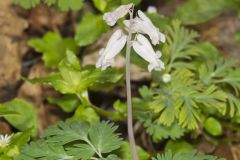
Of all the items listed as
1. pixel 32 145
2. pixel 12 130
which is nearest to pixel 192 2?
pixel 12 130

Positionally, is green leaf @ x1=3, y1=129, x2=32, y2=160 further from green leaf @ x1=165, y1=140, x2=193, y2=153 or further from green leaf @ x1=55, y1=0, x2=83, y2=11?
green leaf @ x1=165, y1=140, x2=193, y2=153

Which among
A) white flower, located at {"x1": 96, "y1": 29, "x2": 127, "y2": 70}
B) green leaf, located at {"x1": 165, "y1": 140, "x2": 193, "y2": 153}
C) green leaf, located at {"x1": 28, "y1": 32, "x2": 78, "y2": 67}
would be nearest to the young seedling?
white flower, located at {"x1": 96, "y1": 29, "x2": 127, "y2": 70}

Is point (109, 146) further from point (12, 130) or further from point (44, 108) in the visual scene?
point (44, 108)

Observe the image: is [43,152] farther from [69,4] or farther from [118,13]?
[69,4]

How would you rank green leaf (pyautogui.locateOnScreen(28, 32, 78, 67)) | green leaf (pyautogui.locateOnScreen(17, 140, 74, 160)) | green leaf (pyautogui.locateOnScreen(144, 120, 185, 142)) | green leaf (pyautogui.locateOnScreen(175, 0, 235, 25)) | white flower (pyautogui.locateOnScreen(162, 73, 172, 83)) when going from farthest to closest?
1. green leaf (pyautogui.locateOnScreen(175, 0, 235, 25))
2. green leaf (pyautogui.locateOnScreen(28, 32, 78, 67))
3. white flower (pyautogui.locateOnScreen(162, 73, 172, 83))
4. green leaf (pyautogui.locateOnScreen(144, 120, 185, 142))
5. green leaf (pyautogui.locateOnScreen(17, 140, 74, 160))

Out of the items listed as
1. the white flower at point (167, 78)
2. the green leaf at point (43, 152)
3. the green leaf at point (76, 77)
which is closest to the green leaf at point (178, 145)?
the white flower at point (167, 78)

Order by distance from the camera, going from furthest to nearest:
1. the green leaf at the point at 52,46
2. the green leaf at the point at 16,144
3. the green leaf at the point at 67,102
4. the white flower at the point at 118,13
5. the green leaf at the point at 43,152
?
the green leaf at the point at 52,46
the green leaf at the point at 67,102
the green leaf at the point at 16,144
the green leaf at the point at 43,152
the white flower at the point at 118,13

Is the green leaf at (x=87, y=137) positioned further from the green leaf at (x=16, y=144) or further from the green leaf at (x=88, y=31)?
the green leaf at (x=88, y=31)

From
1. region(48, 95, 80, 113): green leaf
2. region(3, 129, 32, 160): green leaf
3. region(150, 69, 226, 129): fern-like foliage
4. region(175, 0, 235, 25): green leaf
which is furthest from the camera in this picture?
region(175, 0, 235, 25): green leaf
